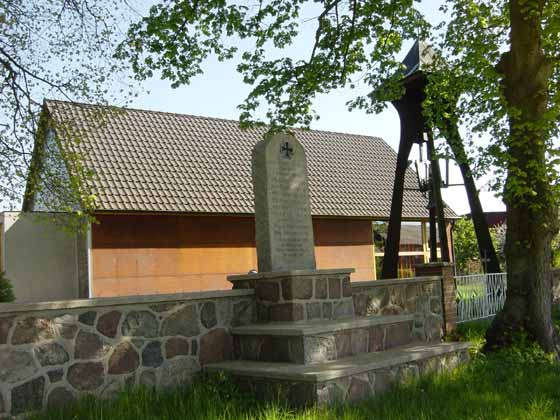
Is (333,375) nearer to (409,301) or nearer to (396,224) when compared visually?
(409,301)

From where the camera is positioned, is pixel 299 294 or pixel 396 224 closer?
pixel 299 294

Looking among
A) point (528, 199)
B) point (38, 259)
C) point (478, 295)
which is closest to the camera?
point (528, 199)

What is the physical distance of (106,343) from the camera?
629 cm

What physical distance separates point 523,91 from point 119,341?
6734 millimetres

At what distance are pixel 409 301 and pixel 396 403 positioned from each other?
13.5 feet

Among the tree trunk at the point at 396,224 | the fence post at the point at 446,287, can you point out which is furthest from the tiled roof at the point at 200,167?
the fence post at the point at 446,287

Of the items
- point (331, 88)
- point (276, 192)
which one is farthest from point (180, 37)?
point (276, 192)

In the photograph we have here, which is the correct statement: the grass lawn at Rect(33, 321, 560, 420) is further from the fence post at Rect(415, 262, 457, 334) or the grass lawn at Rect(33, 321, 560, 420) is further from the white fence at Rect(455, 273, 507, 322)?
the white fence at Rect(455, 273, 507, 322)

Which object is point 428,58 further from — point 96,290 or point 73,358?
point 73,358

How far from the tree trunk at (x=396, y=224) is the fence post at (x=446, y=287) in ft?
12.2

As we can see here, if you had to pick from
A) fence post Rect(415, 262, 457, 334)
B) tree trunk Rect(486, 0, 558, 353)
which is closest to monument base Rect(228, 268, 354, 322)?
tree trunk Rect(486, 0, 558, 353)

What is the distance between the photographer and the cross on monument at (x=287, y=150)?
819 centimetres

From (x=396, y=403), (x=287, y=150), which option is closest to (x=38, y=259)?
(x=287, y=150)

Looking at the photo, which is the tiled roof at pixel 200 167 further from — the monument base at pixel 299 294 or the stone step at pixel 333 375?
the stone step at pixel 333 375
